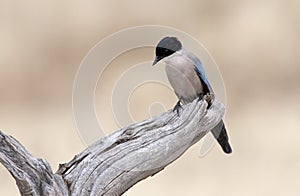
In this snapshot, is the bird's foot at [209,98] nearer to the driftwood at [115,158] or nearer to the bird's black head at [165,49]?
the driftwood at [115,158]

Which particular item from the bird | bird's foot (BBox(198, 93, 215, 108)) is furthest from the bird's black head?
bird's foot (BBox(198, 93, 215, 108))

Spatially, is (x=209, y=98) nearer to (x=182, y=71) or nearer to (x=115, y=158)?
(x=182, y=71)

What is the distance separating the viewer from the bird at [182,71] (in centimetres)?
143

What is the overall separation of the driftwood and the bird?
0.10 m

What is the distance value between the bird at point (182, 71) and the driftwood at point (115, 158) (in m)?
0.10

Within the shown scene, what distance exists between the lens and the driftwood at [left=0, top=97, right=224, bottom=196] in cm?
115

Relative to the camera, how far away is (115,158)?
125cm

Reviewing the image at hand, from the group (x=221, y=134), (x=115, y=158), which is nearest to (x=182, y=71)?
(x=221, y=134)

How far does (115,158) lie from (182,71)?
0.99 feet

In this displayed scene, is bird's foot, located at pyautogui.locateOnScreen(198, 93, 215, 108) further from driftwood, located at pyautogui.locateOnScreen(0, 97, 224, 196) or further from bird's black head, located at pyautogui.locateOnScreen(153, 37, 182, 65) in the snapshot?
bird's black head, located at pyautogui.locateOnScreen(153, 37, 182, 65)

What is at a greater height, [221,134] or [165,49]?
[165,49]

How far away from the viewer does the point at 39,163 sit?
116cm

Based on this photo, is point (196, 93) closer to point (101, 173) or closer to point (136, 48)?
point (101, 173)

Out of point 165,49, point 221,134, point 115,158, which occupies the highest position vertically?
point 165,49
